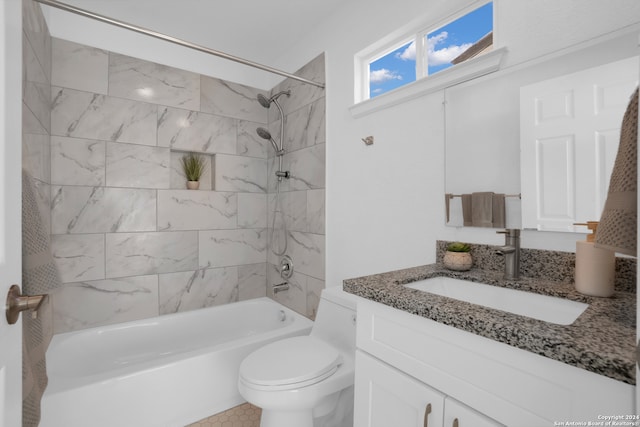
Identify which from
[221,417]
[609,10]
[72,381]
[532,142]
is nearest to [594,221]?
[532,142]

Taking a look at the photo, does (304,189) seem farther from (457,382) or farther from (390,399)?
(457,382)

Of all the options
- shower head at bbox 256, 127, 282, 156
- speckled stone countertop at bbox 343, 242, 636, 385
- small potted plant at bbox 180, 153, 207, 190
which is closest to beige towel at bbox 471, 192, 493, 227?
speckled stone countertop at bbox 343, 242, 636, 385

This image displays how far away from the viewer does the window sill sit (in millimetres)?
1370

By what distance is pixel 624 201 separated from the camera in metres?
0.55

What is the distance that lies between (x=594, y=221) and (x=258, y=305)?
7.96 feet

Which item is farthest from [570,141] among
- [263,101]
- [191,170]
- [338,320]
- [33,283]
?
[191,170]

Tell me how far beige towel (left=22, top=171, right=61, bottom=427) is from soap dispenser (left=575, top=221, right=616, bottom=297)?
1574mm

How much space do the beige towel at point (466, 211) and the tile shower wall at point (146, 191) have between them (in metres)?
1.99

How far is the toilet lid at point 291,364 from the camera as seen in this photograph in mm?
1333

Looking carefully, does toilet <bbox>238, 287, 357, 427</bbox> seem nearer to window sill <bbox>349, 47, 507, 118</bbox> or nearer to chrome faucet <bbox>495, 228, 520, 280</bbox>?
chrome faucet <bbox>495, 228, 520, 280</bbox>

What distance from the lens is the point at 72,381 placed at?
1537 millimetres

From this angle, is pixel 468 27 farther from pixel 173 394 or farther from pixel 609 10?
pixel 173 394

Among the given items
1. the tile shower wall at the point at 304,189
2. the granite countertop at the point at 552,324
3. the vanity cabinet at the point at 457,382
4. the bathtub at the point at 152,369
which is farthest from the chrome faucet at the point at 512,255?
the bathtub at the point at 152,369

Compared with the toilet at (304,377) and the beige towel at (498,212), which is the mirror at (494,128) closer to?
the beige towel at (498,212)
